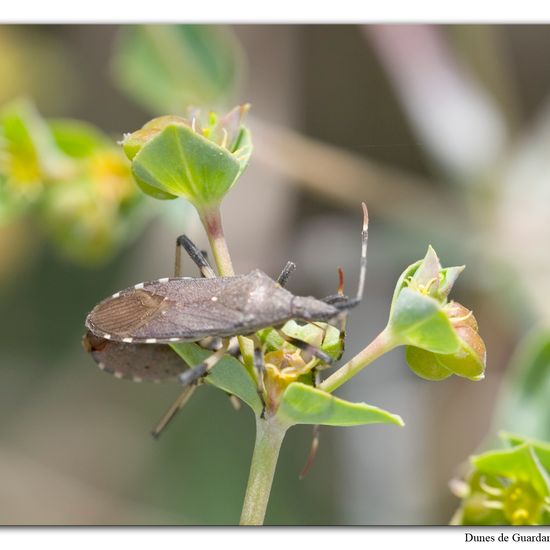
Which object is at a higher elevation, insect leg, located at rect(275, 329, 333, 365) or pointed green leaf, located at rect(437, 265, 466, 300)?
pointed green leaf, located at rect(437, 265, 466, 300)

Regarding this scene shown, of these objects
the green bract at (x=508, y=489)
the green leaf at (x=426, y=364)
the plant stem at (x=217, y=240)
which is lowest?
the green bract at (x=508, y=489)

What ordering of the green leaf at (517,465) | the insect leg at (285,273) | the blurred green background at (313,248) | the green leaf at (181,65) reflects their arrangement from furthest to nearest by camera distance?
the blurred green background at (313,248) < the green leaf at (181,65) < the insect leg at (285,273) < the green leaf at (517,465)

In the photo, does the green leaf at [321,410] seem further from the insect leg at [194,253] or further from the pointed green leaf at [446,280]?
the insect leg at [194,253]

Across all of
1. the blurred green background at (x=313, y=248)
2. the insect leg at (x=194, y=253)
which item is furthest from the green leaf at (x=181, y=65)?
the insect leg at (x=194, y=253)

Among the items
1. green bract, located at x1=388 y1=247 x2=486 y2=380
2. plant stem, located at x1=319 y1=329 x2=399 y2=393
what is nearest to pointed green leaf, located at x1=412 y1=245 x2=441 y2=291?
green bract, located at x1=388 y1=247 x2=486 y2=380

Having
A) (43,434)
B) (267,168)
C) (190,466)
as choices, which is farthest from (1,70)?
(190,466)

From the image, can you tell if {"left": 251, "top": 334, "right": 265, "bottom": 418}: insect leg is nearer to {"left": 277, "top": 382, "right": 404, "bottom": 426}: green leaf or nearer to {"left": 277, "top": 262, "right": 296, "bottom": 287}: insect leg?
{"left": 277, "top": 382, "right": 404, "bottom": 426}: green leaf

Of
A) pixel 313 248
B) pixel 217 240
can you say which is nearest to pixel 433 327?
pixel 217 240
